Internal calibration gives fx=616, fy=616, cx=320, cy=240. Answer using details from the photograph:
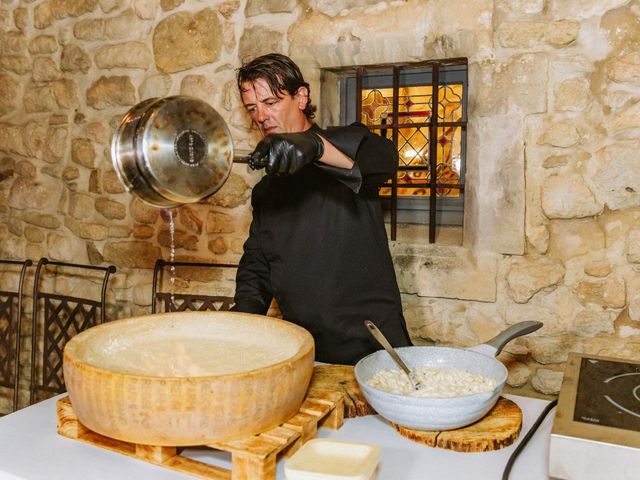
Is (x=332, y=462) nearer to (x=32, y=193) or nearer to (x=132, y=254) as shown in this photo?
(x=132, y=254)

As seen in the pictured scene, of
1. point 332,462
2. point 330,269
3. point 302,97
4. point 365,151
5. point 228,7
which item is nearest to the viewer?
point 332,462

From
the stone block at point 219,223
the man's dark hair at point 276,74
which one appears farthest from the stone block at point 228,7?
the stone block at point 219,223

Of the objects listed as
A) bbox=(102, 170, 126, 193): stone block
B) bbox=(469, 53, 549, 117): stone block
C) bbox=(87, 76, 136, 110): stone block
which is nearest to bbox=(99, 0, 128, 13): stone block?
bbox=(87, 76, 136, 110): stone block

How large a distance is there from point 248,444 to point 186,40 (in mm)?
2020

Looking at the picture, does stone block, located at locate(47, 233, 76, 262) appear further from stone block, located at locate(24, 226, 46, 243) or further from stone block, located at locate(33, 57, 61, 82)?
stone block, located at locate(33, 57, 61, 82)

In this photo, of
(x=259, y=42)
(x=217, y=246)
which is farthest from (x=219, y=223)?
(x=259, y=42)

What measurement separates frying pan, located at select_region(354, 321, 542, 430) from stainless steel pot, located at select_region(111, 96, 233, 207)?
48cm

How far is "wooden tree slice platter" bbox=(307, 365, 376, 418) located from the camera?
1.12 meters

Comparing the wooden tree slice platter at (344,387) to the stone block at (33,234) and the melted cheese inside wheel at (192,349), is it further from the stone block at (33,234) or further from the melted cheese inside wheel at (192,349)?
the stone block at (33,234)

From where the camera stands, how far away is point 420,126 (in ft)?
7.47

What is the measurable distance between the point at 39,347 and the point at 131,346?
2.17m

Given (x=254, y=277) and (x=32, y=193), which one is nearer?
(x=254, y=277)

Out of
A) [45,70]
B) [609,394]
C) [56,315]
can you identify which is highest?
[45,70]

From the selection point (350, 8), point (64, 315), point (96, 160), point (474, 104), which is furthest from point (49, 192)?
point (474, 104)
